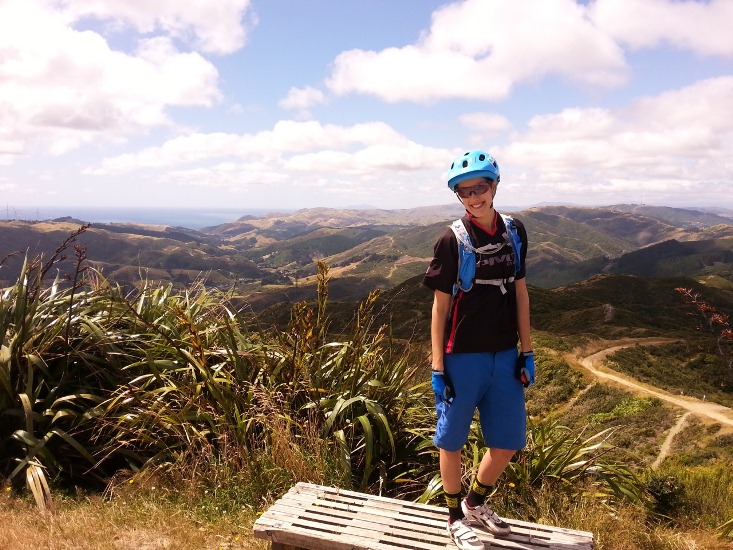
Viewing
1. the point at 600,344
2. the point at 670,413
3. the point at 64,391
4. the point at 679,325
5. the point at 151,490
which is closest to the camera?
the point at 151,490

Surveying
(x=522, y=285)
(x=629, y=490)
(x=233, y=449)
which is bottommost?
(x=629, y=490)

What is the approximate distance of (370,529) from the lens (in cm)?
282

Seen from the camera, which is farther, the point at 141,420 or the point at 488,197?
the point at 141,420

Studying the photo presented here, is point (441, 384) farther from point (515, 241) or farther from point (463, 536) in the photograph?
point (515, 241)

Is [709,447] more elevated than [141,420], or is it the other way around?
[141,420]

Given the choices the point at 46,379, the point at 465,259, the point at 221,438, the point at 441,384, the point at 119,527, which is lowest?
the point at 119,527

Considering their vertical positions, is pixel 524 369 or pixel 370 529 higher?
pixel 524 369

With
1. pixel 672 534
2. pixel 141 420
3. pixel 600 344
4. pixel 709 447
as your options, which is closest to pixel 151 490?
pixel 141 420

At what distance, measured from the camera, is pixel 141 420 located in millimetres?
4055

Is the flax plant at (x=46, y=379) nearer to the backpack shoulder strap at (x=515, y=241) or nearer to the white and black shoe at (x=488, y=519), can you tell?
the white and black shoe at (x=488, y=519)

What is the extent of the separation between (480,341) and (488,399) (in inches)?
13.9

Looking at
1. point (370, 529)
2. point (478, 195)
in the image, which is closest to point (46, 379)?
point (370, 529)

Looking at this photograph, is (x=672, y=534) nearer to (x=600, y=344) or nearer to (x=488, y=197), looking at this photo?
(x=488, y=197)

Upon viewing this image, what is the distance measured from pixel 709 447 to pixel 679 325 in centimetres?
5412
